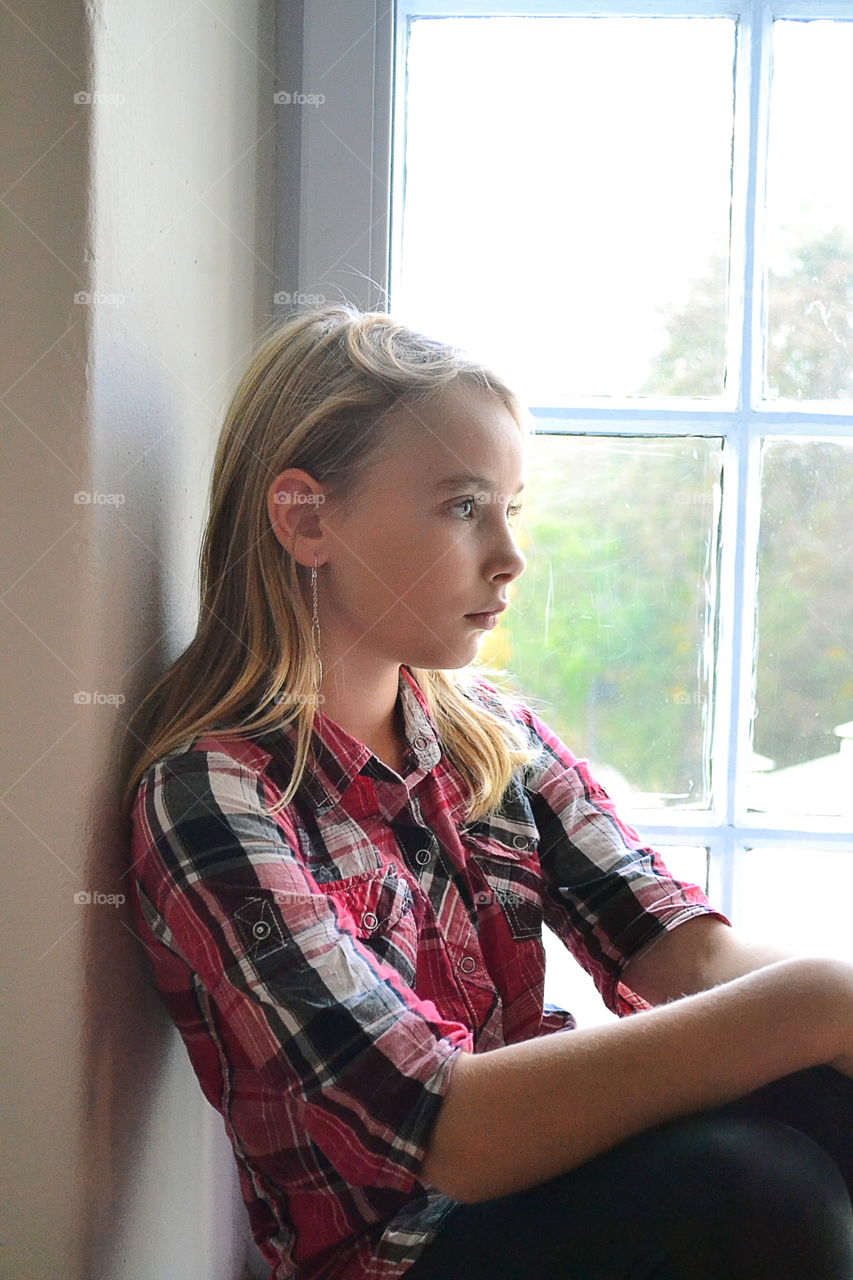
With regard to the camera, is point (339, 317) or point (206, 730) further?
point (339, 317)

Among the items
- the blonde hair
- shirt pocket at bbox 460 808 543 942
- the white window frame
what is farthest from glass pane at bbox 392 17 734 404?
shirt pocket at bbox 460 808 543 942

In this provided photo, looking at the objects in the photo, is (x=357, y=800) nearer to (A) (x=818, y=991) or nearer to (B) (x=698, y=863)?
(A) (x=818, y=991)

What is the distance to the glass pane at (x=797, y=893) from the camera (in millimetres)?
1341

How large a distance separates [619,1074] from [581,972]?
59 centimetres

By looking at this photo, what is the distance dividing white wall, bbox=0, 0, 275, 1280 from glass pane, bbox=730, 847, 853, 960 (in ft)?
2.28

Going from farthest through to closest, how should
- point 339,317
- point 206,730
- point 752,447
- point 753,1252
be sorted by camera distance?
point 752,447 → point 339,317 → point 206,730 → point 753,1252

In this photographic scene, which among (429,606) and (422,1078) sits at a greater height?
(429,606)

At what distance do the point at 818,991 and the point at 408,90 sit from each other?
A: 1.02 m

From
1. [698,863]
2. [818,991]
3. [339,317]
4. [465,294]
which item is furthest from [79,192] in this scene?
[698,863]

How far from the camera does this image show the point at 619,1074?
78 cm

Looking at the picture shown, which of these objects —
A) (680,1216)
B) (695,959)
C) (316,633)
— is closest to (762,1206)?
(680,1216)

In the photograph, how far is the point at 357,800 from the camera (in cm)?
97

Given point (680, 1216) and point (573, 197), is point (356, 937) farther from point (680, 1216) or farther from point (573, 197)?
point (573, 197)

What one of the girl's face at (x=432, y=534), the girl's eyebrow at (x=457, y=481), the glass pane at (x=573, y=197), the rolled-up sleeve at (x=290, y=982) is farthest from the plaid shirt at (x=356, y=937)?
the glass pane at (x=573, y=197)
